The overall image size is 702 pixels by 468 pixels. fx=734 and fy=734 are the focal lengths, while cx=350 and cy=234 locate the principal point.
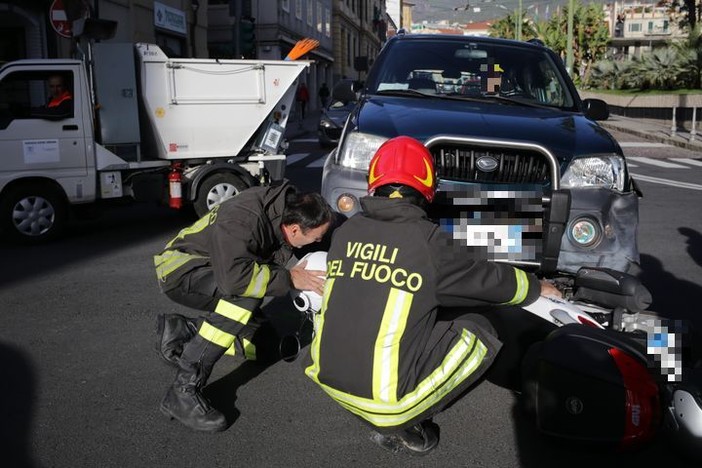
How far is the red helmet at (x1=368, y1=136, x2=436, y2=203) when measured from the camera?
9.89 ft

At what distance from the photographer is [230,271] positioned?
3.48 m

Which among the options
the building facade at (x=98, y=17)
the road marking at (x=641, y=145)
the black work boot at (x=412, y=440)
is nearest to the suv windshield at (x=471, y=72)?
the black work boot at (x=412, y=440)

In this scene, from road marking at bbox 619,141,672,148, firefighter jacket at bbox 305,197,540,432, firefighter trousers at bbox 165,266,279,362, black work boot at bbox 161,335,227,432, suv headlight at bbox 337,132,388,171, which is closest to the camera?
firefighter jacket at bbox 305,197,540,432

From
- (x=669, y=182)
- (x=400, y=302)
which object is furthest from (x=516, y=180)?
(x=669, y=182)

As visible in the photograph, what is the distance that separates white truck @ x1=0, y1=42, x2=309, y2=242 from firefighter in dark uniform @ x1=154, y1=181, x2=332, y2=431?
483cm

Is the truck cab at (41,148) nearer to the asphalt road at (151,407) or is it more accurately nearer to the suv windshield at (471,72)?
the asphalt road at (151,407)

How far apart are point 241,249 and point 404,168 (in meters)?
0.95

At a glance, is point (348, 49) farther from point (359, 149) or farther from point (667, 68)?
point (359, 149)

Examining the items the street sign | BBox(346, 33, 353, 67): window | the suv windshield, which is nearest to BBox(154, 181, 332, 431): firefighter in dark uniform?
the suv windshield

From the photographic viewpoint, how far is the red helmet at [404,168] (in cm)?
301

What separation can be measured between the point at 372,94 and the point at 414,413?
3127 millimetres

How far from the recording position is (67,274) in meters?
6.68

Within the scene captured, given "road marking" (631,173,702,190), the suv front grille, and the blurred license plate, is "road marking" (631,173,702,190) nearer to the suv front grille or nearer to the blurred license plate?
the suv front grille

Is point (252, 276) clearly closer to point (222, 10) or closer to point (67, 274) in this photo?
point (67, 274)
